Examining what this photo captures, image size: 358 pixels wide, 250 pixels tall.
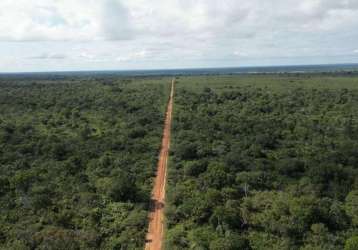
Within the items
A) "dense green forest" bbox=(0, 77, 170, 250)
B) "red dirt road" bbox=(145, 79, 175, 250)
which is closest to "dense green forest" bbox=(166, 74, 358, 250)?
"red dirt road" bbox=(145, 79, 175, 250)

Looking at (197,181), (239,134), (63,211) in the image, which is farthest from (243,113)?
(63,211)

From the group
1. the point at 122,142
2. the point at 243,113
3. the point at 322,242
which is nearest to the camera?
the point at 322,242

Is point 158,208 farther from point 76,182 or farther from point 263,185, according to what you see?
point 263,185

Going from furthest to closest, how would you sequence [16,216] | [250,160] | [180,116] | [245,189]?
[180,116]
[250,160]
[245,189]
[16,216]

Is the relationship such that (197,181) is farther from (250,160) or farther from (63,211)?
(63,211)

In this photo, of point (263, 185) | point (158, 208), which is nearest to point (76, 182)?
point (158, 208)

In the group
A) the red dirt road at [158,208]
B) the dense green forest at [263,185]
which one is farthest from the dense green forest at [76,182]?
the dense green forest at [263,185]
